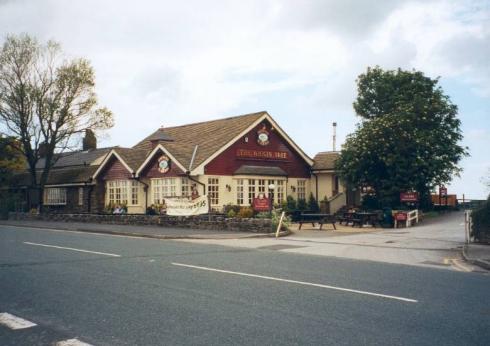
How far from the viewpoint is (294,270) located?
11664 millimetres

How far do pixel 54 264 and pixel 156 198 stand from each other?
2283 centimetres

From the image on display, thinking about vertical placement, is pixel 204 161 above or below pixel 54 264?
above

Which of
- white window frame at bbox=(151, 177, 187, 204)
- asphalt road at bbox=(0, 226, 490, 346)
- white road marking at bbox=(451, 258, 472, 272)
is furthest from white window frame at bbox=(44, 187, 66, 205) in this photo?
white road marking at bbox=(451, 258, 472, 272)

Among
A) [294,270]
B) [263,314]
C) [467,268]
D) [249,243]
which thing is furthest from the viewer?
[249,243]

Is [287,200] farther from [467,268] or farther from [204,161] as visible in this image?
[467,268]

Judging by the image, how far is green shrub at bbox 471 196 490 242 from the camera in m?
18.6

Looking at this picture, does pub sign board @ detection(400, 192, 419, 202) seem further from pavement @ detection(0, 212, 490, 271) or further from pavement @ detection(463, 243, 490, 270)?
pavement @ detection(463, 243, 490, 270)

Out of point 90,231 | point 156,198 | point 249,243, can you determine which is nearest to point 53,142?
point 156,198

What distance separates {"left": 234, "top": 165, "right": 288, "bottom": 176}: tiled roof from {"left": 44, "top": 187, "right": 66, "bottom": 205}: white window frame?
1879 cm

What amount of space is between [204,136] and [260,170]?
4.92 m

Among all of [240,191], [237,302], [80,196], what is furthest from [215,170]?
[237,302]

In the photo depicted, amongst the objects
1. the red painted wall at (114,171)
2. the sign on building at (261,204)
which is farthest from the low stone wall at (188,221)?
the red painted wall at (114,171)

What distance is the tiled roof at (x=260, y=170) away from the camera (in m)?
34.0

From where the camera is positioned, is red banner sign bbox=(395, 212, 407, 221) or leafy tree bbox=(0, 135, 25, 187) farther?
leafy tree bbox=(0, 135, 25, 187)
